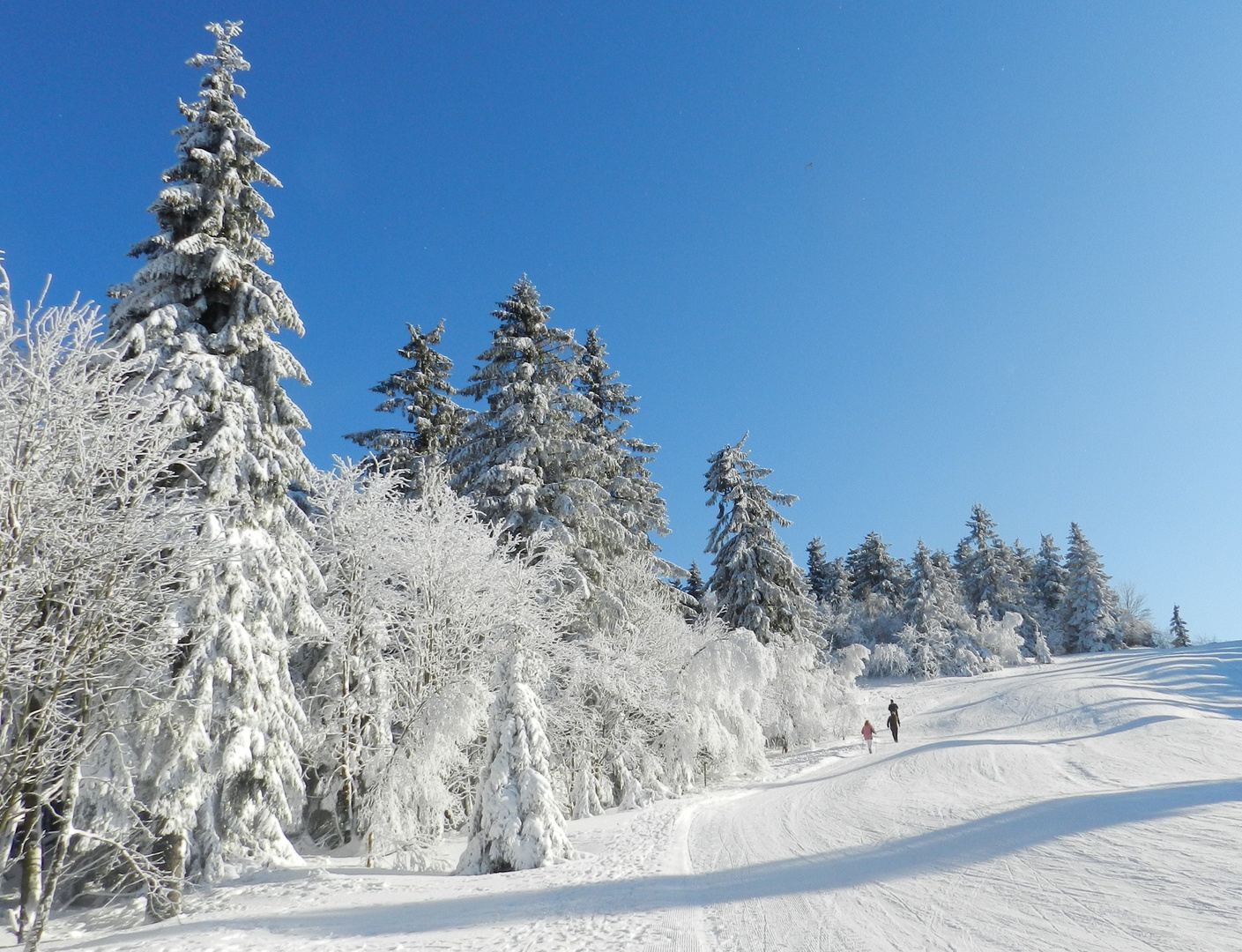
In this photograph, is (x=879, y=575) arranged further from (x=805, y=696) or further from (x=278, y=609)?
(x=278, y=609)

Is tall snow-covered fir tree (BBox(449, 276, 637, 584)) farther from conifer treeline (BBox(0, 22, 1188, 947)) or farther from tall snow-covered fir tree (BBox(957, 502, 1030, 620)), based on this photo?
tall snow-covered fir tree (BBox(957, 502, 1030, 620))

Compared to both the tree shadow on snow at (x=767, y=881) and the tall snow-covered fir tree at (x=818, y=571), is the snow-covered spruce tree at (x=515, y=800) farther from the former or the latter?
the tall snow-covered fir tree at (x=818, y=571)

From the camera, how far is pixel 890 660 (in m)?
49.3

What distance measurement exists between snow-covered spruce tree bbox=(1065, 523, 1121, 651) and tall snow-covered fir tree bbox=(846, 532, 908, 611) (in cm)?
1517

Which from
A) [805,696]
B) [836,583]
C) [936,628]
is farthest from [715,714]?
[836,583]

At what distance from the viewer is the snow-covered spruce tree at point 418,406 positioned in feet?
79.1

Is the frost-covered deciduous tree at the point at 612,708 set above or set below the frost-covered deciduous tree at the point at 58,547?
below

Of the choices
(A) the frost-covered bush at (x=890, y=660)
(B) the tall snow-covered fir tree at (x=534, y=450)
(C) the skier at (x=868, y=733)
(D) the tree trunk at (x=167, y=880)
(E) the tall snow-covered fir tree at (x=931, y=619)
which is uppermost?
(B) the tall snow-covered fir tree at (x=534, y=450)

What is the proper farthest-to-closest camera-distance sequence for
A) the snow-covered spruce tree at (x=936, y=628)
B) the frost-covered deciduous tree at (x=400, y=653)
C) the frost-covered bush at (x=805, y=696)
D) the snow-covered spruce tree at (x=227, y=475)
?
the snow-covered spruce tree at (x=936, y=628)
the frost-covered bush at (x=805, y=696)
the frost-covered deciduous tree at (x=400, y=653)
the snow-covered spruce tree at (x=227, y=475)

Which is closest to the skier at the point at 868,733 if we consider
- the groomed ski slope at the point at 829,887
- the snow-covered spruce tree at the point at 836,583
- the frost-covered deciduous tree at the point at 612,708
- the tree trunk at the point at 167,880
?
the groomed ski slope at the point at 829,887

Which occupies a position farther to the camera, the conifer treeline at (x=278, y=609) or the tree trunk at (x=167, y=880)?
the tree trunk at (x=167, y=880)

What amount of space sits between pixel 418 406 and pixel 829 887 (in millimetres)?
20326

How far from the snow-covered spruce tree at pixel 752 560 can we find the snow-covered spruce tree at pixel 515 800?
719 inches

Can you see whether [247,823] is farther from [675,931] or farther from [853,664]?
[853,664]
